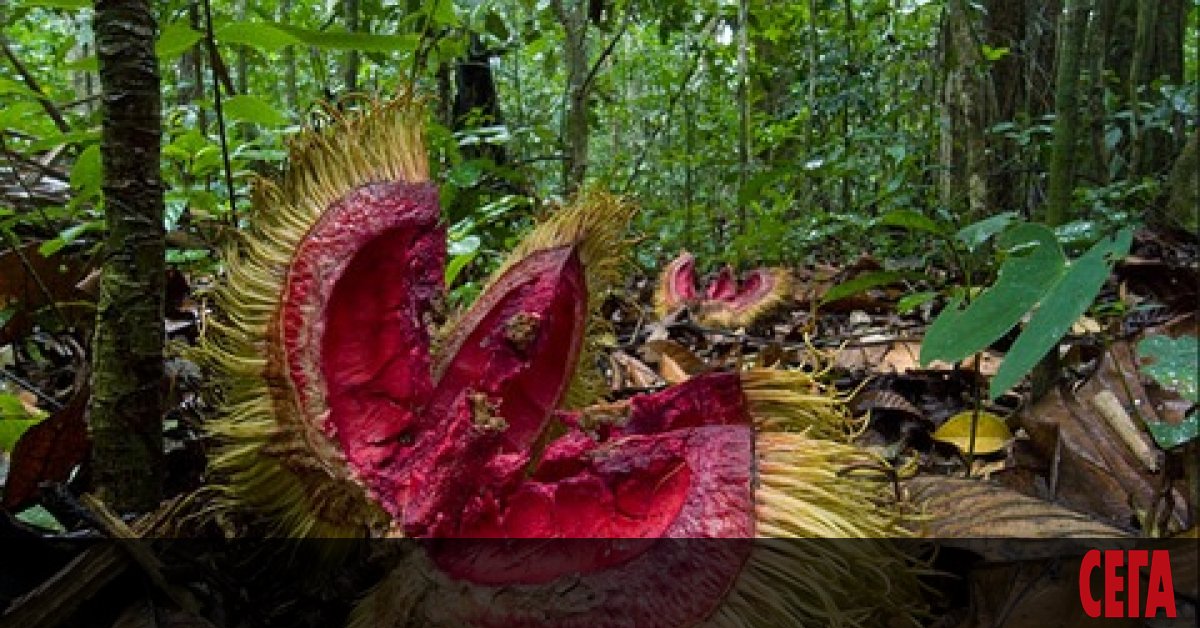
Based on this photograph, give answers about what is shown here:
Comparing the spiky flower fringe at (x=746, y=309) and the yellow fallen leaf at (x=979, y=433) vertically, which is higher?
the yellow fallen leaf at (x=979, y=433)

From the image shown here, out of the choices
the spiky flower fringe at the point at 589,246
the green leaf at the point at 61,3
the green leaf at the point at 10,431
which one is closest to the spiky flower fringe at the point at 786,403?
the spiky flower fringe at the point at 589,246

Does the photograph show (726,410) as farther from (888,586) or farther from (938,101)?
(938,101)

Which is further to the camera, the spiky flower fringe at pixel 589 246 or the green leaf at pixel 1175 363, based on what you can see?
the spiky flower fringe at pixel 589 246

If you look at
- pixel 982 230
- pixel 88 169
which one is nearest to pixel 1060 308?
pixel 982 230

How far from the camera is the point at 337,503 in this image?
3.97 ft

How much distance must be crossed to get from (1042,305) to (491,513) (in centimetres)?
61

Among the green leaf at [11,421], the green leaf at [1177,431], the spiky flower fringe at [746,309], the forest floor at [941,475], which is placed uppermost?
the green leaf at [1177,431]

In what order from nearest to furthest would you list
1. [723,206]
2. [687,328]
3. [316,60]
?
1. [316,60]
2. [687,328]
3. [723,206]

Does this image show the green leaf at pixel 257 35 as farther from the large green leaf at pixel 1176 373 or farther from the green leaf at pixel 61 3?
the large green leaf at pixel 1176 373

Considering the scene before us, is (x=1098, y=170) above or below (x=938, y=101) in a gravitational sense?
below

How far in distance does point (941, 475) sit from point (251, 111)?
4.76 ft

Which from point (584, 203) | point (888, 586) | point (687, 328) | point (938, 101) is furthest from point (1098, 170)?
point (888, 586)

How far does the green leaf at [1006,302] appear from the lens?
1006 millimetres

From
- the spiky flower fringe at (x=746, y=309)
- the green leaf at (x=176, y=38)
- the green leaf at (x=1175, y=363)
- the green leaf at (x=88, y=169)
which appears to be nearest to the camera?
the green leaf at (x=1175, y=363)
